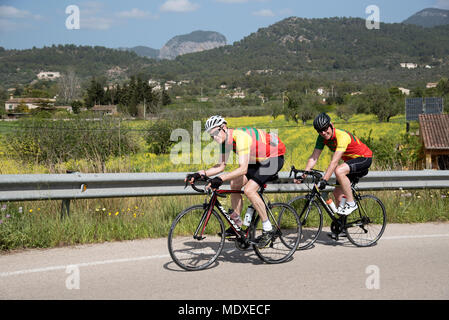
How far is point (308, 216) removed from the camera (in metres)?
6.44

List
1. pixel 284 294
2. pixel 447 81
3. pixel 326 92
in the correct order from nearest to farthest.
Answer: pixel 284 294, pixel 447 81, pixel 326 92

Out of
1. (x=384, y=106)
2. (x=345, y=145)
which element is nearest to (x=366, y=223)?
(x=345, y=145)

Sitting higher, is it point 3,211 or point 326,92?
point 326,92

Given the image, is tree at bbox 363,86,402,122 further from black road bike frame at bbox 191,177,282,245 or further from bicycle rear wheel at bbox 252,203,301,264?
black road bike frame at bbox 191,177,282,245

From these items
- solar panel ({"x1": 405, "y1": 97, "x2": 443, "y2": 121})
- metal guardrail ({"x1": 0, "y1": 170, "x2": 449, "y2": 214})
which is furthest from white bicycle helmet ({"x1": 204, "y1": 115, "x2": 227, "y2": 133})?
solar panel ({"x1": 405, "y1": 97, "x2": 443, "y2": 121})

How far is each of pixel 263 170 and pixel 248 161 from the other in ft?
1.36

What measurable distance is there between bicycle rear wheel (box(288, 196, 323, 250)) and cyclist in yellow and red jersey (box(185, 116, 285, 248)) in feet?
2.61

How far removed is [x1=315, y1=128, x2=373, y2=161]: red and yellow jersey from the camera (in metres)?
6.20

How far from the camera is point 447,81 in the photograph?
11950 cm

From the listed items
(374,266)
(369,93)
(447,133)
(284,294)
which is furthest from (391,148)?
(369,93)

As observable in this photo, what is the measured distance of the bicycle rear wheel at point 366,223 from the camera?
21.8 feet
